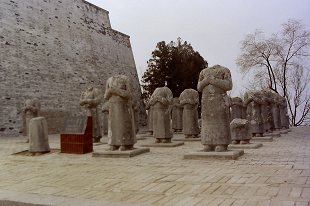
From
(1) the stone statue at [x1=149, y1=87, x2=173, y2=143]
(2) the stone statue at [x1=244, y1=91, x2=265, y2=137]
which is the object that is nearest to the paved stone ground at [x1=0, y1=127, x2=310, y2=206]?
(1) the stone statue at [x1=149, y1=87, x2=173, y2=143]

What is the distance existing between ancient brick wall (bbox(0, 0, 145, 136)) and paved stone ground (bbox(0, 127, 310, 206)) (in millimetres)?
13527

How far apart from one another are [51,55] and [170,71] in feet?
35.9

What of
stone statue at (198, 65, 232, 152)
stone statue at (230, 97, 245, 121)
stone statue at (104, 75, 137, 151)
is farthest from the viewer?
stone statue at (230, 97, 245, 121)

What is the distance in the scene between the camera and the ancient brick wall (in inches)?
744

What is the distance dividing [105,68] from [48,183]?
2378 centimetres

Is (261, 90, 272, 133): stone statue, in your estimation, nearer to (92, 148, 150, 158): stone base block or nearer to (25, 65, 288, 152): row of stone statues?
(25, 65, 288, 152): row of stone statues

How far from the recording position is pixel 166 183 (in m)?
4.57

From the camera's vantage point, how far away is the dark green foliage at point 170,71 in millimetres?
27938

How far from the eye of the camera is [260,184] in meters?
4.14

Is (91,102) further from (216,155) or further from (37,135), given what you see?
(216,155)

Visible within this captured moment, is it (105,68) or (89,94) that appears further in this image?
(105,68)

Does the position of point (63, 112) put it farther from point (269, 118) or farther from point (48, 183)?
point (48, 183)

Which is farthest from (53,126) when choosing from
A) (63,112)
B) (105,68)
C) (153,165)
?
(153,165)

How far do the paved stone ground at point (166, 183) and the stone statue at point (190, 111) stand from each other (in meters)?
5.56
